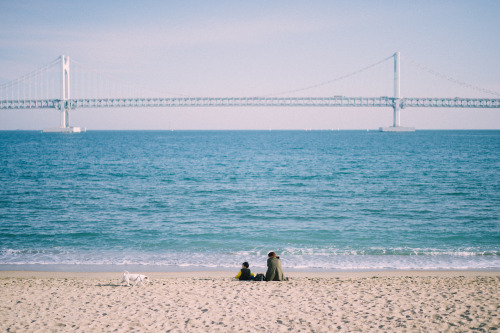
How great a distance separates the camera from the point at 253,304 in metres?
5.11

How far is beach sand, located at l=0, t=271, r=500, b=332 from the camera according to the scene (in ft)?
14.5

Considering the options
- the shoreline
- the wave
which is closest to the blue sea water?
the wave

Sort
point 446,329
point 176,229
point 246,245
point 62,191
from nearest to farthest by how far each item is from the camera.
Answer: point 446,329
point 246,245
point 176,229
point 62,191

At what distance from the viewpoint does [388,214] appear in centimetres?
1148

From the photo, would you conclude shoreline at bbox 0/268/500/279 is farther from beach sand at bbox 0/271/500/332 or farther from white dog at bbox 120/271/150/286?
white dog at bbox 120/271/150/286

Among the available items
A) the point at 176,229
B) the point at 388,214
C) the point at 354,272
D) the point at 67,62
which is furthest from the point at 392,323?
the point at 67,62

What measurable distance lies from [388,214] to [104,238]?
297 inches

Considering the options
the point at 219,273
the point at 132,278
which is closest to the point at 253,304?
the point at 219,273

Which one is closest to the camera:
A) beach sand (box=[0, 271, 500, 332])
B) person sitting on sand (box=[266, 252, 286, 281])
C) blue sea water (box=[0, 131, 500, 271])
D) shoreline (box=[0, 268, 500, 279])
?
beach sand (box=[0, 271, 500, 332])

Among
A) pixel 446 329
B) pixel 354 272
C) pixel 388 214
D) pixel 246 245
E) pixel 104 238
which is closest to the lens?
pixel 446 329

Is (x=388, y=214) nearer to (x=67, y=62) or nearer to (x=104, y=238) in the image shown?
(x=104, y=238)

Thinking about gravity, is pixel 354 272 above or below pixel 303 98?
below

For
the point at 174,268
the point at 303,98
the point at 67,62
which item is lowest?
the point at 174,268

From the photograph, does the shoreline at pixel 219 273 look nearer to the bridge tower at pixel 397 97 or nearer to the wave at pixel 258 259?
the wave at pixel 258 259
